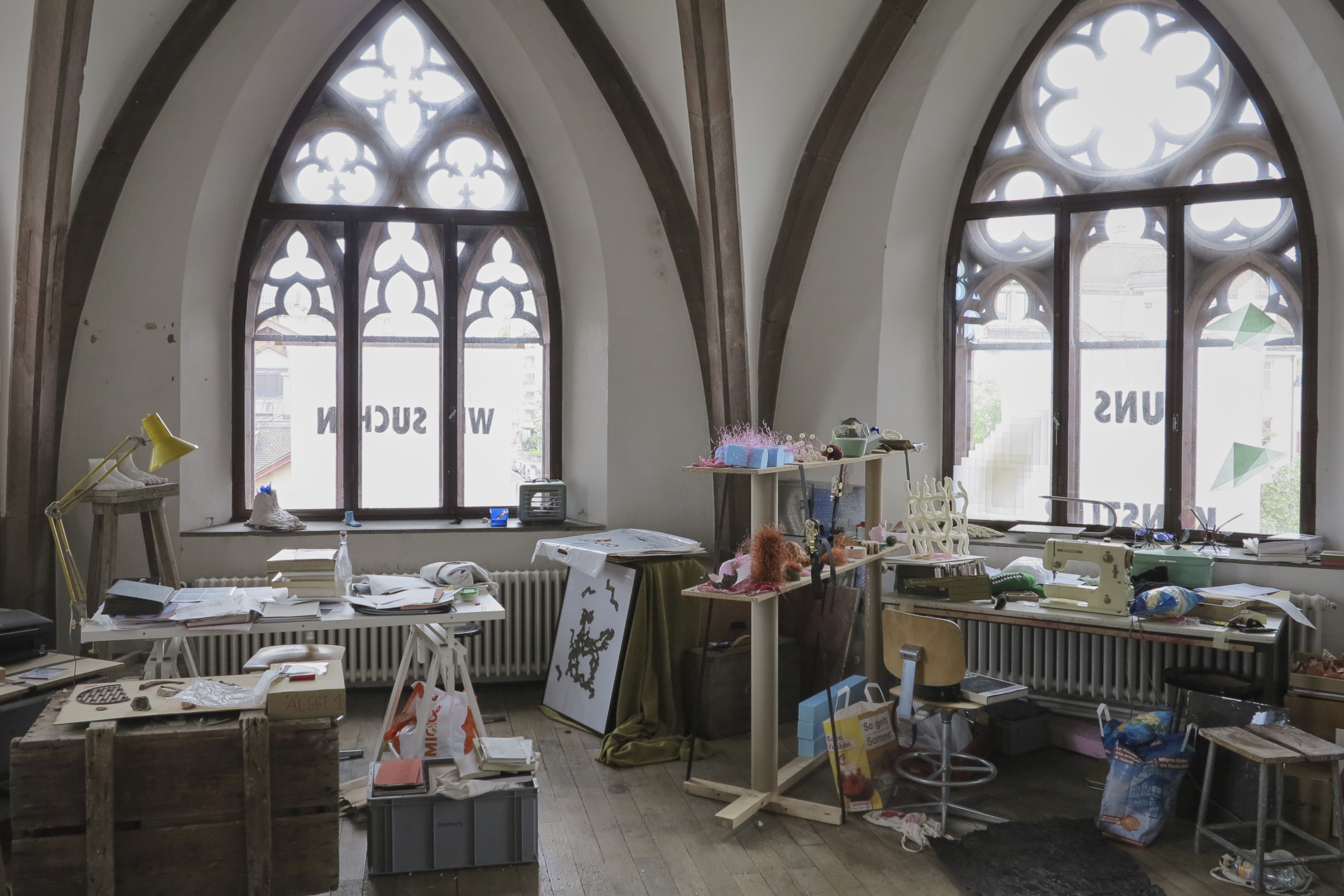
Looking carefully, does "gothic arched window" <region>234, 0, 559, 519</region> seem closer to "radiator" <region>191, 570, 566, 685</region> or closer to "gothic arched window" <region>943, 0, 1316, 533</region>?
"radiator" <region>191, 570, 566, 685</region>

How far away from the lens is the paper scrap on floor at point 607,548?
5281mm

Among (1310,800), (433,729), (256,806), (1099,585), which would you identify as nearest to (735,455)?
(433,729)

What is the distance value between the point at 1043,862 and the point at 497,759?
2.11m

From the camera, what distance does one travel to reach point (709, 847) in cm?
395

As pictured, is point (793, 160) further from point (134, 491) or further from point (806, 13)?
point (134, 491)

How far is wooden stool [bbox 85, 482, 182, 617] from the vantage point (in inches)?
199

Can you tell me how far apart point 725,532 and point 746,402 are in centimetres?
83

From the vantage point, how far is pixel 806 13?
5129 mm

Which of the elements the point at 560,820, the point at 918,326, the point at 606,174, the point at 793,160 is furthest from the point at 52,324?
the point at 918,326

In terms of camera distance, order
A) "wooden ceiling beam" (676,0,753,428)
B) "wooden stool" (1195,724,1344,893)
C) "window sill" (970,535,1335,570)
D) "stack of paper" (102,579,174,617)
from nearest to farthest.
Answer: "wooden stool" (1195,724,1344,893) < "stack of paper" (102,579,174,617) < "wooden ceiling beam" (676,0,753,428) < "window sill" (970,535,1335,570)

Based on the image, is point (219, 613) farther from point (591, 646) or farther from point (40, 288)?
point (40, 288)

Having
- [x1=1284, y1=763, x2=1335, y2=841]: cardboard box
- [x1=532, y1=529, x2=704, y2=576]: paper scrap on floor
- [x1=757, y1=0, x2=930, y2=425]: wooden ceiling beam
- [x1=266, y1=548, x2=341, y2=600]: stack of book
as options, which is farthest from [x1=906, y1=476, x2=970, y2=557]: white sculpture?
[x1=266, y1=548, x2=341, y2=600]: stack of book

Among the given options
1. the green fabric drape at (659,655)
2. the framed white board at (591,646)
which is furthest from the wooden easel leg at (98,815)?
the framed white board at (591,646)

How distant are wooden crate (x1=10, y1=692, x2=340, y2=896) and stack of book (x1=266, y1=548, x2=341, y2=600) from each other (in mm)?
983
